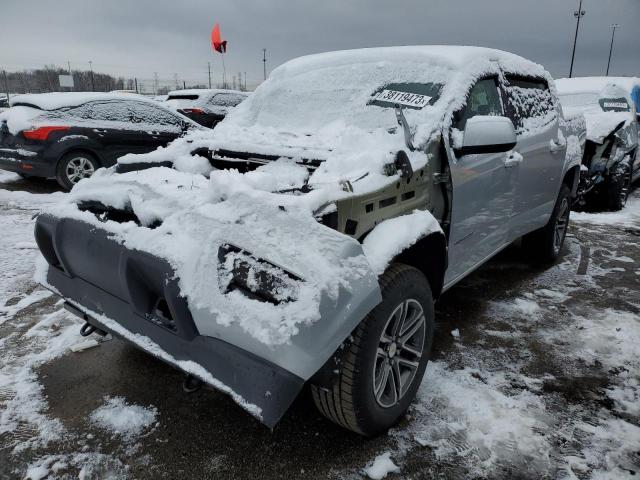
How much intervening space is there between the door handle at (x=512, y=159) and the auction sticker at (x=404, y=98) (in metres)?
0.85

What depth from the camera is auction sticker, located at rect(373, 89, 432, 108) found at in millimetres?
2682

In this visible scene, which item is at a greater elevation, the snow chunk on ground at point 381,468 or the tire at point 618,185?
the tire at point 618,185

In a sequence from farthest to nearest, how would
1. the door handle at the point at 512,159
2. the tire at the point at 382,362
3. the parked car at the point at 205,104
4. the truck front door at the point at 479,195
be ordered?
the parked car at the point at 205,104 → the door handle at the point at 512,159 → the truck front door at the point at 479,195 → the tire at the point at 382,362

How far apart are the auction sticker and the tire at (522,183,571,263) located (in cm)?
241

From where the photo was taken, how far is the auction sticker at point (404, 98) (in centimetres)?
268

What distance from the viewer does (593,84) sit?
865 centimetres

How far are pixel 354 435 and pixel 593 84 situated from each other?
8.97 m

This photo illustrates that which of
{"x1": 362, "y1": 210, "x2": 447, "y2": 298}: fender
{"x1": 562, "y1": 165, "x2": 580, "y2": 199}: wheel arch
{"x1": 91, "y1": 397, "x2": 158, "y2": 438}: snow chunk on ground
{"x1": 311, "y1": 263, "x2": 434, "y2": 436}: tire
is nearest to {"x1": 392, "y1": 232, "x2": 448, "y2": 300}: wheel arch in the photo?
{"x1": 362, "y1": 210, "x2": 447, "y2": 298}: fender

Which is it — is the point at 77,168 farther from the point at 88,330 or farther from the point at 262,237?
the point at 262,237

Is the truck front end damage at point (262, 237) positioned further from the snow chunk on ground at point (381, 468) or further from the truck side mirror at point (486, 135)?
the snow chunk on ground at point (381, 468)

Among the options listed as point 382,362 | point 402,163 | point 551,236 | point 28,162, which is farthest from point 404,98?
point 28,162

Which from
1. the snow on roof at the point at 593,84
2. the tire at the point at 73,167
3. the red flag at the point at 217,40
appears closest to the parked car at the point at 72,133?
the tire at the point at 73,167

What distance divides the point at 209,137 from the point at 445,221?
60.8 inches

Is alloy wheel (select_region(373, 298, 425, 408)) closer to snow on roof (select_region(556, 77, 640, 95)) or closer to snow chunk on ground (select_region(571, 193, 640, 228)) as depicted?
snow chunk on ground (select_region(571, 193, 640, 228))
